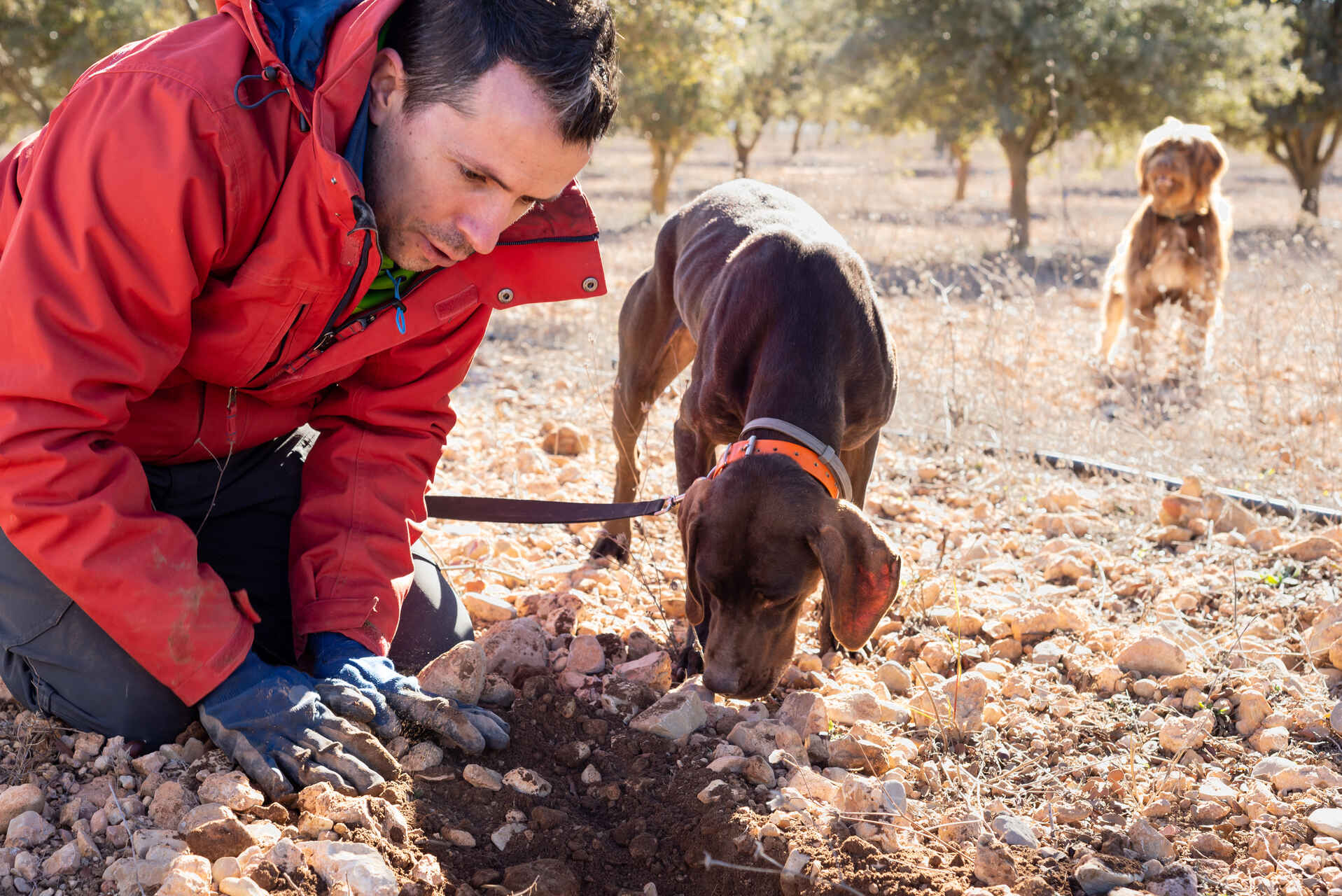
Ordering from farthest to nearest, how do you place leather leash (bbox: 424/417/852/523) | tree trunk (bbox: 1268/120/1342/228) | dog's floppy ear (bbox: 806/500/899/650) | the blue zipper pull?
1. tree trunk (bbox: 1268/120/1342/228)
2. leather leash (bbox: 424/417/852/523)
3. the blue zipper pull
4. dog's floppy ear (bbox: 806/500/899/650)

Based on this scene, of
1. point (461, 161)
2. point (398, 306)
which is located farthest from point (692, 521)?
point (461, 161)

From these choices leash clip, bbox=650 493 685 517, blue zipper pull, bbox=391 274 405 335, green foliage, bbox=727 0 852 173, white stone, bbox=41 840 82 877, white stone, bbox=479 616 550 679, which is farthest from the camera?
green foliage, bbox=727 0 852 173

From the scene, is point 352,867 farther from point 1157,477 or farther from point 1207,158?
point 1207,158

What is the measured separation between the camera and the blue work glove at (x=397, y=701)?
7.64 feet

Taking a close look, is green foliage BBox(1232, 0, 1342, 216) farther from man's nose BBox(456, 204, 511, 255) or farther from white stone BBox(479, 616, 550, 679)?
man's nose BBox(456, 204, 511, 255)

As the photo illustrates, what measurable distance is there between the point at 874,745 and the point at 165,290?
1.91 m

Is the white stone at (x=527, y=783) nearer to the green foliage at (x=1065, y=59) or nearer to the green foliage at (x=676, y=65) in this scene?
the green foliage at (x=676, y=65)

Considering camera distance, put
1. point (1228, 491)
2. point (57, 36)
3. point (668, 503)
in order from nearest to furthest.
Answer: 1. point (668, 503)
2. point (1228, 491)
3. point (57, 36)

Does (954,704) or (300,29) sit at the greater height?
(300,29)

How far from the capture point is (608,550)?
3.98 metres

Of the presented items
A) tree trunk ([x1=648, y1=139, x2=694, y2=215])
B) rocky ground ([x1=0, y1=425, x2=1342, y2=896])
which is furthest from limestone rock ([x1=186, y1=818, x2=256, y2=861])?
tree trunk ([x1=648, y1=139, x2=694, y2=215])

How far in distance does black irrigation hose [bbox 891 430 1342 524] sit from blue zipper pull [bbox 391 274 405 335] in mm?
3089

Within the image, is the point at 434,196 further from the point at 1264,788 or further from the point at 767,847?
the point at 1264,788

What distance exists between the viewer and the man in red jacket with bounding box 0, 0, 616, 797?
6.68ft
